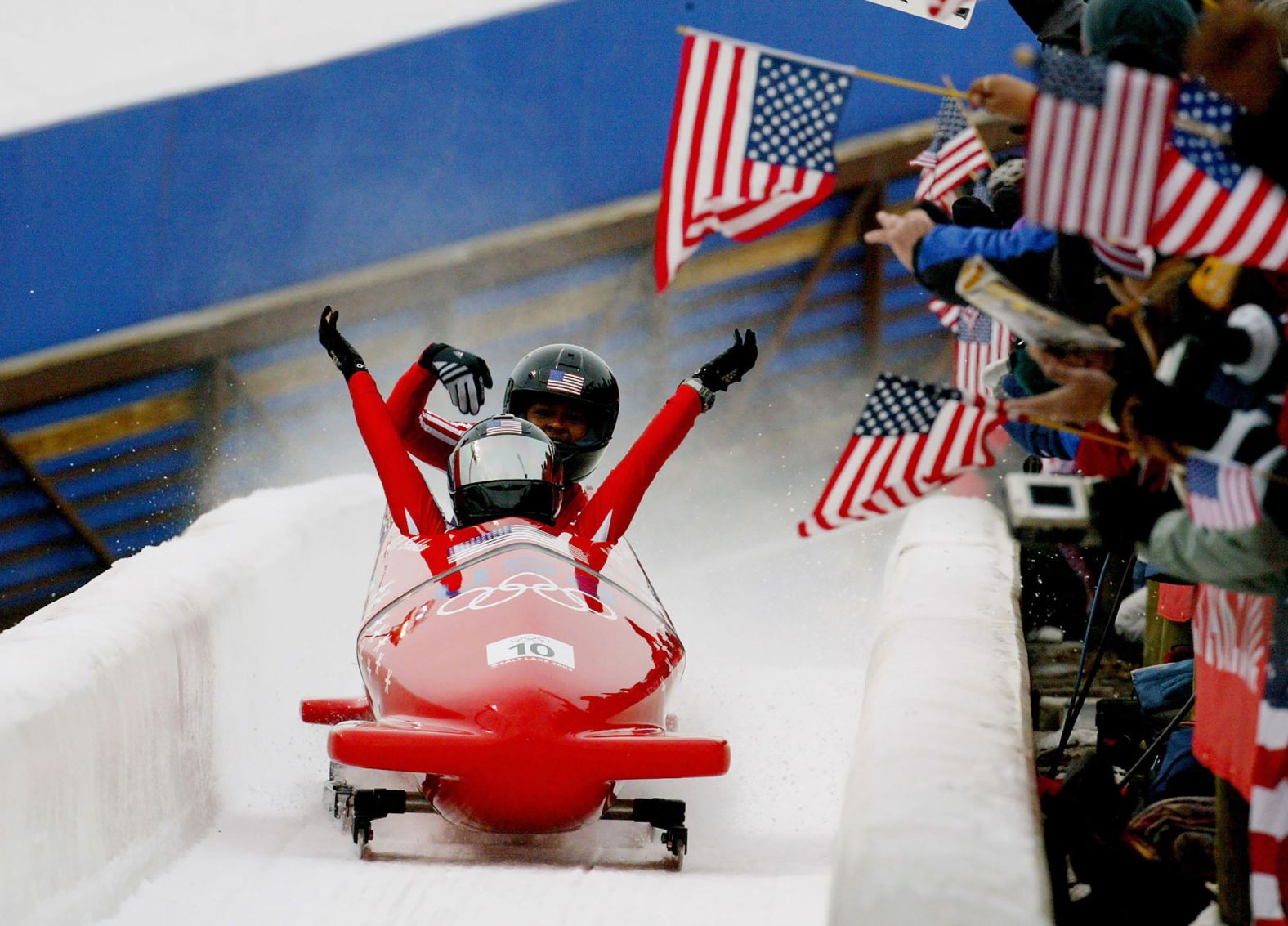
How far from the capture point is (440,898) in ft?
9.01

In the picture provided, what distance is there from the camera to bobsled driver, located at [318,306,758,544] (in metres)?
3.63

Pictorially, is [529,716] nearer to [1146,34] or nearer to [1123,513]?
[1123,513]

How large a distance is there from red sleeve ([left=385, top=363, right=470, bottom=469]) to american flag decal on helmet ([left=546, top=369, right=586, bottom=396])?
41 cm

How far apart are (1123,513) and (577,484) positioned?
96.7 inches

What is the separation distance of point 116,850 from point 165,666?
0.54 metres

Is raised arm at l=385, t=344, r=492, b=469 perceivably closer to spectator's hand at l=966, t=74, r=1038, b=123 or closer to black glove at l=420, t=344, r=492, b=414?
black glove at l=420, t=344, r=492, b=414

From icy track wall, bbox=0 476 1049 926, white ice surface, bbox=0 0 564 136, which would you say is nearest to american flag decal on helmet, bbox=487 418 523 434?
icy track wall, bbox=0 476 1049 926

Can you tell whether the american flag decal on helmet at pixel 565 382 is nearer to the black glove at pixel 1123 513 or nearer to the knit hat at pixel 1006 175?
the knit hat at pixel 1006 175

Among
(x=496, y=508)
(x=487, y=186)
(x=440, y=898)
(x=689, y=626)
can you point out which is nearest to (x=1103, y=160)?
(x=440, y=898)

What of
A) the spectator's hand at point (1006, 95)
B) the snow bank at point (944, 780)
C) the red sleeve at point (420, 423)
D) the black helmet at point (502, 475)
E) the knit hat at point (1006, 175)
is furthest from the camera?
the red sleeve at point (420, 423)

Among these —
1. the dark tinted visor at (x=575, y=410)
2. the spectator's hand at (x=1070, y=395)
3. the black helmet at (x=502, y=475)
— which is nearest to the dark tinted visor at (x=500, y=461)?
the black helmet at (x=502, y=475)

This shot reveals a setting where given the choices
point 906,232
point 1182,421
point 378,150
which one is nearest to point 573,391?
point 906,232

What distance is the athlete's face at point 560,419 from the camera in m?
4.38

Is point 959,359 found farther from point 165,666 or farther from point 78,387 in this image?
point 78,387
